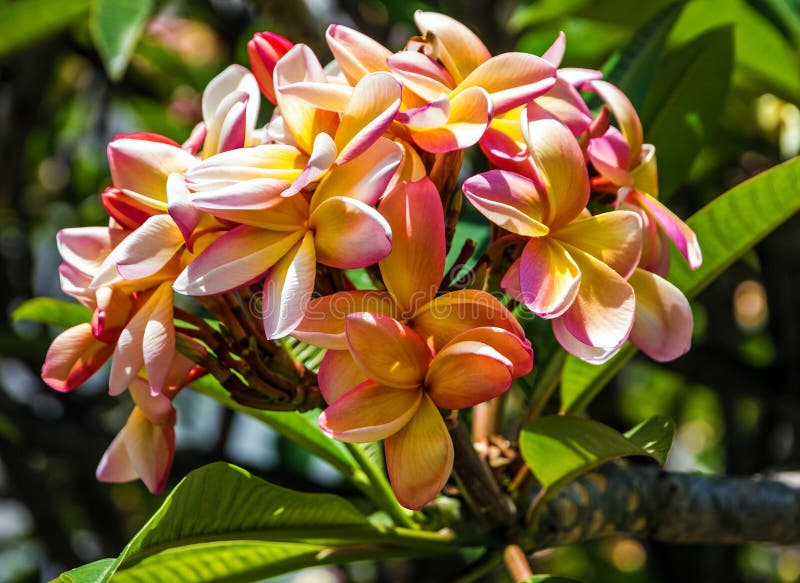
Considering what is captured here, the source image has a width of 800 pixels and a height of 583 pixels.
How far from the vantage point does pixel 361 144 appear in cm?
61

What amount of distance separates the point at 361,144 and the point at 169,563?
0.44 meters

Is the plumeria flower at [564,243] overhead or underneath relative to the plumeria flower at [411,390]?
overhead

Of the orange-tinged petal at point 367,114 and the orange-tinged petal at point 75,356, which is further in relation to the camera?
the orange-tinged petal at point 75,356

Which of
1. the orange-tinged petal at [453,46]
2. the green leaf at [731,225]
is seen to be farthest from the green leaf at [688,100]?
the orange-tinged petal at [453,46]

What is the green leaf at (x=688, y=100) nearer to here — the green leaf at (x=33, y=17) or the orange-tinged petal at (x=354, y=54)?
the orange-tinged petal at (x=354, y=54)

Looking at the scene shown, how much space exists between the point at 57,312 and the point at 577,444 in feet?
1.91

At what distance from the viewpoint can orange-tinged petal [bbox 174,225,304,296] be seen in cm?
63

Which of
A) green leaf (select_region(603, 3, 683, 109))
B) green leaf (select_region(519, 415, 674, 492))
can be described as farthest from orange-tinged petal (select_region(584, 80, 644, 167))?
green leaf (select_region(603, 3, 683, 109))

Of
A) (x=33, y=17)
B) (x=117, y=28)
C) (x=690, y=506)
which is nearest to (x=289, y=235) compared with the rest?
(x=690, y=506)

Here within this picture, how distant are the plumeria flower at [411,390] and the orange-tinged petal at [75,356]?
20 cm

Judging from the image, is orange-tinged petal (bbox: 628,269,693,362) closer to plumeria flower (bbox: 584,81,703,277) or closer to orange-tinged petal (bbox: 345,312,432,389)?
plumeria flower (bbox: 584,81,703,277)

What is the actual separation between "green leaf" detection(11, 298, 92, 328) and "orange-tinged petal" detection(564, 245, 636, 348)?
564 mm

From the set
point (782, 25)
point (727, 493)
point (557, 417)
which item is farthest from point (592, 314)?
point (782, 25)

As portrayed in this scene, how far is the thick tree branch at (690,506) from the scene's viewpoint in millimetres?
1039
